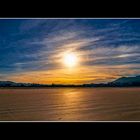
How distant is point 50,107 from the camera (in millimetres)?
4582

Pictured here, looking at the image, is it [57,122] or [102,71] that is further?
[102,71]

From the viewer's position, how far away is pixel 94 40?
13.7ft
